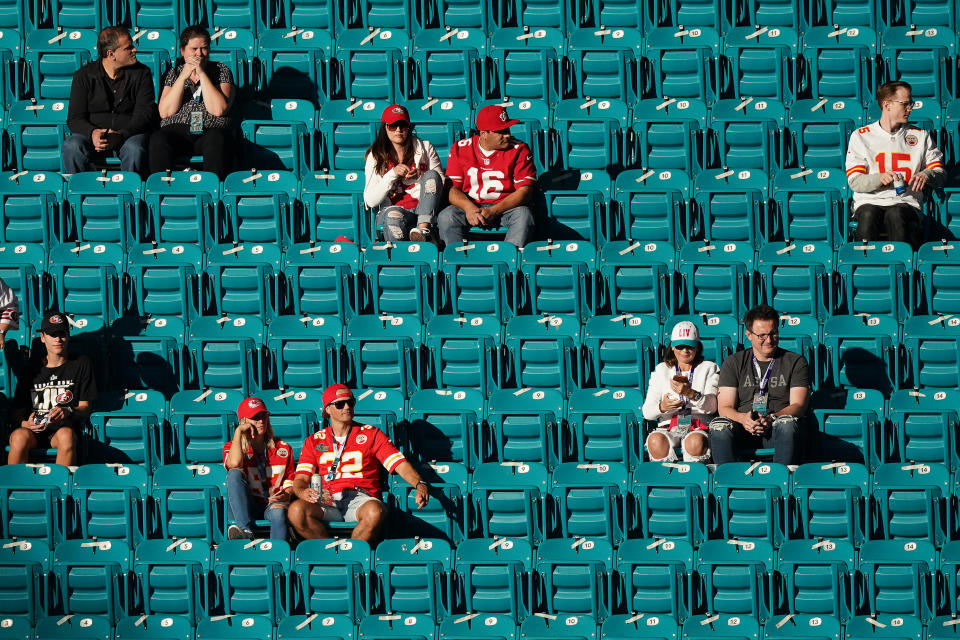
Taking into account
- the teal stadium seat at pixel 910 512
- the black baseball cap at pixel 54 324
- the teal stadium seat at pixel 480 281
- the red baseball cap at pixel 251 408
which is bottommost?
the teal stadium seat at pixel 910 512

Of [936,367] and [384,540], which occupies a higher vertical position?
[936,367]

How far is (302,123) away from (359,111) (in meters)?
0.48

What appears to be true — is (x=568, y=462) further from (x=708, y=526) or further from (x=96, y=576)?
(x=96, y=576)

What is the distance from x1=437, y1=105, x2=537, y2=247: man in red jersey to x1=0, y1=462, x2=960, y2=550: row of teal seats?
183 cm

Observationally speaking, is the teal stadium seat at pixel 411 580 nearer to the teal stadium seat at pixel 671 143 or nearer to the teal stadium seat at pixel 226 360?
the teal stadium seat at pixel 226 360

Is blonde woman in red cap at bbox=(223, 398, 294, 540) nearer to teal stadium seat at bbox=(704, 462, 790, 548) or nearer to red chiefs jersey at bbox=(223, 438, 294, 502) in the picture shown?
red chiefs jersey at bbox=(223, 438, 294, 502)

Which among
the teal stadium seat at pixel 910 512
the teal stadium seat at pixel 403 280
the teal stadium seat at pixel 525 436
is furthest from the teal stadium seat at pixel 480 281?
the teal stadium seat at pixel 910 512

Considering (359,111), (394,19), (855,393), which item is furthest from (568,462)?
(394,19)

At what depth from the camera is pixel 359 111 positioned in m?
12.2

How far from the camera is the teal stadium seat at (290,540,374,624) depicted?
360 inches

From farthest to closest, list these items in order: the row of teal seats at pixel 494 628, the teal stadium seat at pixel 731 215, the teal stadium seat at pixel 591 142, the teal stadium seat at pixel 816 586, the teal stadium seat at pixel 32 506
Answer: the teal stadium seat at pixel 591 142, the teal stadium seat at pixel 731 215, the teal stadium seat at pixel 32 506, the teal stadium seat at pixel 816 586, the row of teal seats at pixel 494 628

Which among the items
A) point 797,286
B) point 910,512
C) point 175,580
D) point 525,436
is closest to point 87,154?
point 175,580

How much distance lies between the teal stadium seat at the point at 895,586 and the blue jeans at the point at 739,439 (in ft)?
2.41

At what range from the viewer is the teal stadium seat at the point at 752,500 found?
9.38 meters
